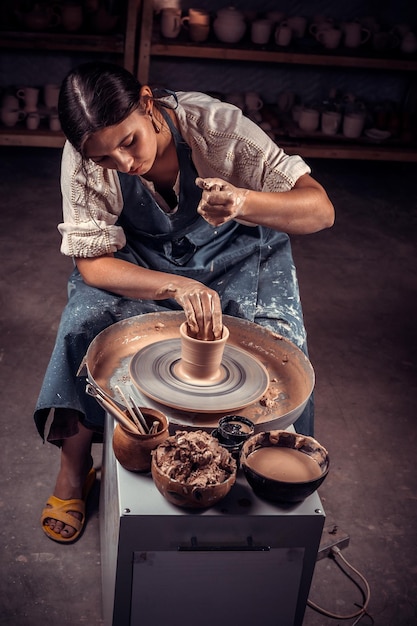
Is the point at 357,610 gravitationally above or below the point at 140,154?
below

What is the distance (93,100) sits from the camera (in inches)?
76.6

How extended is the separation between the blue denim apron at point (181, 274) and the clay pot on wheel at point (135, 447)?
499mm

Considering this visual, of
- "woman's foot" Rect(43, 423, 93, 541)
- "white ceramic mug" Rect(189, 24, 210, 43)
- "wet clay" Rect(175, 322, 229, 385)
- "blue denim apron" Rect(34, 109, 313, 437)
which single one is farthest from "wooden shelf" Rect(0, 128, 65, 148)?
"wet clay" Rect(175, 322, 229, 385)

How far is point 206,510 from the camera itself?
156 centimetres

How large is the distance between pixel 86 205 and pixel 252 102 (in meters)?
3.62

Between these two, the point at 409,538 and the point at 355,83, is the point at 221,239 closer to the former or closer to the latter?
the point at 409,538

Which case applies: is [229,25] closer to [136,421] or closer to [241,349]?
[241,349]

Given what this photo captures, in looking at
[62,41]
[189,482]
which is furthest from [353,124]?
[189,482]

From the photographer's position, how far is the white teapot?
204 inches

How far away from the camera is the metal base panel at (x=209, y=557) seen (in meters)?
1.55

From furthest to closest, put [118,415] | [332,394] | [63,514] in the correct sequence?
[332,394], [63,514], [118,415]

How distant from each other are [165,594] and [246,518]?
10.9 inches

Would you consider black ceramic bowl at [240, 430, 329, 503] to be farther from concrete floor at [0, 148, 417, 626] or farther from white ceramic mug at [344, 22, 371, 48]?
white ceramic mug at [344, 22, 371, 48]

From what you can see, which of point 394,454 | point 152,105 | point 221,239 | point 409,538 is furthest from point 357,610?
point 152,105
